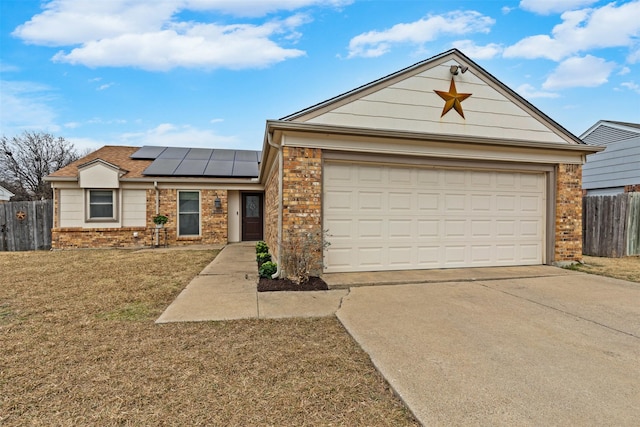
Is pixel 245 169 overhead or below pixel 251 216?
overhead

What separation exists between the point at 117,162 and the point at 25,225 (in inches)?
148

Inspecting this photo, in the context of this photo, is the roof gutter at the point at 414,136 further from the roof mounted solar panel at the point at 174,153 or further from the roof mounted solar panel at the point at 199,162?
the roof mounted solar panel at the point at 174,153

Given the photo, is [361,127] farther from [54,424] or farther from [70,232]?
[70,232]

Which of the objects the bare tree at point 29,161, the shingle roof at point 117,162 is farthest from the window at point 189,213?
the bare tree at point 29,161

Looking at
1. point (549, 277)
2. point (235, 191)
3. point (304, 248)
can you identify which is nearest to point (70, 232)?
point (235, 191)

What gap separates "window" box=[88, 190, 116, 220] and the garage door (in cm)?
952

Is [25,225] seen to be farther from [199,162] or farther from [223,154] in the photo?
[223,154]

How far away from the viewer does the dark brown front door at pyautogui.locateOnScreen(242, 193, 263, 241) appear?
43.3 feet

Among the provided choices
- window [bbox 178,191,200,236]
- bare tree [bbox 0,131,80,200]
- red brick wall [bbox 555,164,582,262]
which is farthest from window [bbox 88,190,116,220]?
bare tree [bbox 0,131,80,200]

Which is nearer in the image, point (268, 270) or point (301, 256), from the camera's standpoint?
point (301, 256)

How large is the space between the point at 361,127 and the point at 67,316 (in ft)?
17.0

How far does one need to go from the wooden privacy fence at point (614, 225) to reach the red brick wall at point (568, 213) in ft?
9.02

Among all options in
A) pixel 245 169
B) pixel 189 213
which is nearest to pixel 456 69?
pixel 245 169

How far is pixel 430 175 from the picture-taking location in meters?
6.46
